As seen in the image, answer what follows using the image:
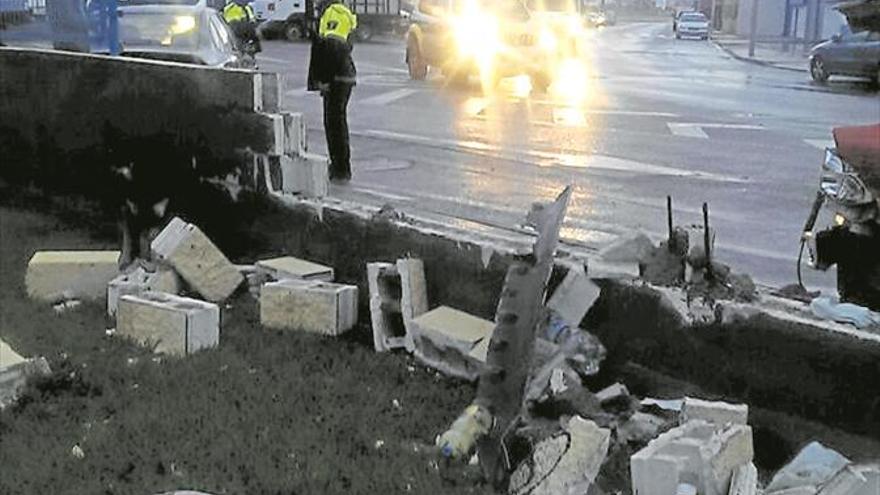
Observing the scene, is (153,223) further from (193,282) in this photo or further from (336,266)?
(336,266)

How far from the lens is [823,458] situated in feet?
14.5

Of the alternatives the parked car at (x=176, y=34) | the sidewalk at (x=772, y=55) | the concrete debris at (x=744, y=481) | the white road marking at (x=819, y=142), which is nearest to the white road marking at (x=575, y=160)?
the white road marking at (x=819, y=142)

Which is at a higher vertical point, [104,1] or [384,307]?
[104,1]

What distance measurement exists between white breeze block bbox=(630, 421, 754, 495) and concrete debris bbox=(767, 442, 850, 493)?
0.22 m

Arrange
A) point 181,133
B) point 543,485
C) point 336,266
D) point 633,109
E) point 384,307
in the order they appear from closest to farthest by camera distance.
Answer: point 543,485 → point 384,307 → point 336,266 → point 181,133 → point 633,109

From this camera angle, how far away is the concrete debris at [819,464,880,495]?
12.4 feet

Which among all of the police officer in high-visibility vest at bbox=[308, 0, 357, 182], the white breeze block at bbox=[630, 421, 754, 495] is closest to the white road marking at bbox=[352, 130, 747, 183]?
the police officer in high-visibility vest at bbox=[308, 0, 357, 182]

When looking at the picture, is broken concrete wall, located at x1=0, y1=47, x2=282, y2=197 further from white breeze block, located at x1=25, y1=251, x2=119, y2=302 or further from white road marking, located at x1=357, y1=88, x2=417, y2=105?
white road marking, located at x1=357, y1=88, x2=417, y2=105

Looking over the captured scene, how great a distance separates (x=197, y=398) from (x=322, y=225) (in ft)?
5.79

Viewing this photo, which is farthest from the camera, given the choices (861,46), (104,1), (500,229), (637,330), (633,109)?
(861,46)

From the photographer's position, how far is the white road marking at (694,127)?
15781mm

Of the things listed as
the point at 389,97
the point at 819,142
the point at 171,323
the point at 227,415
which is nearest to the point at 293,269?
the point at 171,323

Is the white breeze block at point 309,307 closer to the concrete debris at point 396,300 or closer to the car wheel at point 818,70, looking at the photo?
the concrete debris at point 396,300

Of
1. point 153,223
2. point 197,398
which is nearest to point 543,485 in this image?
point 197,398
